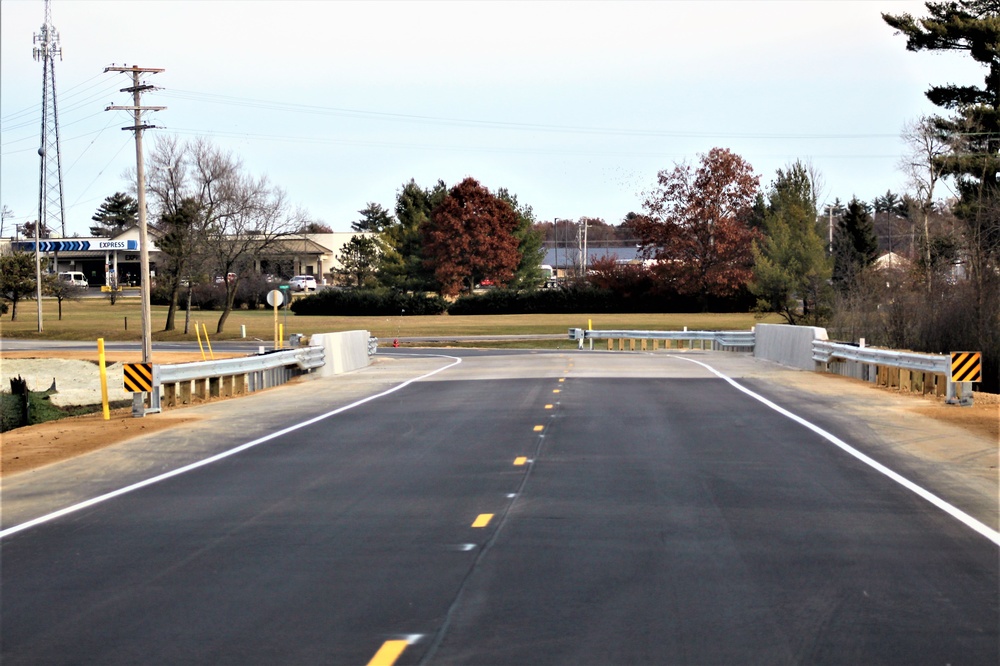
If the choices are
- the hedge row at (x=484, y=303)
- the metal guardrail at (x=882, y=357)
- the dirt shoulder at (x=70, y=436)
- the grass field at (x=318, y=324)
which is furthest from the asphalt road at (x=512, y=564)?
the hedge row at (x=484, y=303)

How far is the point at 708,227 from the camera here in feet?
268

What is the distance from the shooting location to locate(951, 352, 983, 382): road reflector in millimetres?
19031

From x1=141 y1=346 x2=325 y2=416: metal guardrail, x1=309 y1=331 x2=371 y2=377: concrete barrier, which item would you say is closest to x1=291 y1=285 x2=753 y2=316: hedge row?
x1=309 y1=331 x2=371 y2=377: concrete barrier

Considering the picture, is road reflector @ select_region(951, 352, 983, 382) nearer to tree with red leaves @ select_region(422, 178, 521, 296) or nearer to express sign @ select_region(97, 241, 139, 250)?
tree with red leaves @ select_region(422, 178, 521, 296)

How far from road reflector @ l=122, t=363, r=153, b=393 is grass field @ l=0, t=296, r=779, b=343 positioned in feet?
142

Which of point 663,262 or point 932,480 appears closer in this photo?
point 932,480

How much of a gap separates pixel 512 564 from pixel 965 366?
44.8ft

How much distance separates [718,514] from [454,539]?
8.26ft

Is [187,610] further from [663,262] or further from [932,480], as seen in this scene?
[663,262]

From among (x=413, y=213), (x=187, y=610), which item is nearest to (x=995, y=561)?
(x=187, y=610)

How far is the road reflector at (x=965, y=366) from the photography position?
19.0 meters

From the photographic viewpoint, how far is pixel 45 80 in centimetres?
8131

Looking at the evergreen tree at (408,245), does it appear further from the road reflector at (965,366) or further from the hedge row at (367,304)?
the road reflector at (965,366)

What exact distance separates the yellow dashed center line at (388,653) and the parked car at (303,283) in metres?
105
